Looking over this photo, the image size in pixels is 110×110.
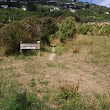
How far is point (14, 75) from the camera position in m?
8.05

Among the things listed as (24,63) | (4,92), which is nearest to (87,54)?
(24,63)

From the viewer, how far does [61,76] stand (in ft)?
26.7

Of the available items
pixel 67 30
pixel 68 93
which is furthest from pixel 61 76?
pixel 67 30

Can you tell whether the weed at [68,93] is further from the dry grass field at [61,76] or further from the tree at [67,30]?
the tree at [67,30]

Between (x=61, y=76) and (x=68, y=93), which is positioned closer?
(x=68, y=93)

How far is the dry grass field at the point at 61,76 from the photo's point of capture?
641cm

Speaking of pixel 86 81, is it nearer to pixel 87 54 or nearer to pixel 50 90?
pixel 50 90

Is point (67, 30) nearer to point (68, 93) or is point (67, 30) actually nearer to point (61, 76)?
point (61, 76)

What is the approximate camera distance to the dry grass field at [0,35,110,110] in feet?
21.0

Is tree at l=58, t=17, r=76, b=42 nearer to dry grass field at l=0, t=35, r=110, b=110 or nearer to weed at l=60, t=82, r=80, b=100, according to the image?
dry grass field at l=0, t=35, r=110, b=110

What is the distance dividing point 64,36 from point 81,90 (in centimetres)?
972

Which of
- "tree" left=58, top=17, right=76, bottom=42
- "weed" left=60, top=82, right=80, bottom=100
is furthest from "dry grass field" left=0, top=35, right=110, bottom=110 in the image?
"tree" left=58, top=17, right=76, bottom=42

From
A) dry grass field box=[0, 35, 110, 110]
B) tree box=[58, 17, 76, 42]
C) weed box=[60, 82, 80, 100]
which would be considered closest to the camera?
weed box=[60, 82, 80, 100]

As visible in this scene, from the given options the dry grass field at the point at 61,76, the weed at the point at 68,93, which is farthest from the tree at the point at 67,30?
the weed at the point at 68,93
